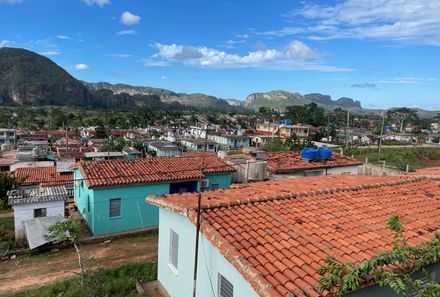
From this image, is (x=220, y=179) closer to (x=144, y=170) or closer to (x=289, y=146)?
(x=144, y=170)

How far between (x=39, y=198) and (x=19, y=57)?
204 metres

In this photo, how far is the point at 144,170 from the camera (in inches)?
656

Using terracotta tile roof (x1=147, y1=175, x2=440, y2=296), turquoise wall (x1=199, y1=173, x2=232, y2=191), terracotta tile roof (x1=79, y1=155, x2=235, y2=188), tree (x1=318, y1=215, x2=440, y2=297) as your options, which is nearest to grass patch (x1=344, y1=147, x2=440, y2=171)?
turquoise wall (x1=199, y1=173, x2=232, y2=191)

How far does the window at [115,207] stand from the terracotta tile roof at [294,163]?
7.86 metres

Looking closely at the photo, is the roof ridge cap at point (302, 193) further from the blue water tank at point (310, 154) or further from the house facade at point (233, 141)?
the house facade at point (233, 141)

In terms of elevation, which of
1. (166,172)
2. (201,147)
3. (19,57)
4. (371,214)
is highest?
(19,57)

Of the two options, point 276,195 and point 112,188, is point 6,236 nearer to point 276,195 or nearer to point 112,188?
point 112,188

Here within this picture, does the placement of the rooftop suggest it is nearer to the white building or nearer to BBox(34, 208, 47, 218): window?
the white building

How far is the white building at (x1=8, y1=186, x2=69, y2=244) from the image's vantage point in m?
15.0

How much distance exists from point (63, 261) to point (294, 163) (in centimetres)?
1233

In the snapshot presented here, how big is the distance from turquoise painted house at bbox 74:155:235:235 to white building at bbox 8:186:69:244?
123 cm

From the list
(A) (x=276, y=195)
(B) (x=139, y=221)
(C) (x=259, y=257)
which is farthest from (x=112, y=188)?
(C) (x=259, y=257)

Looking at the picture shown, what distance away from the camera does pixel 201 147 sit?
67875 millimetres

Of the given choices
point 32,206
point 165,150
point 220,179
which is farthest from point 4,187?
point 165,150
